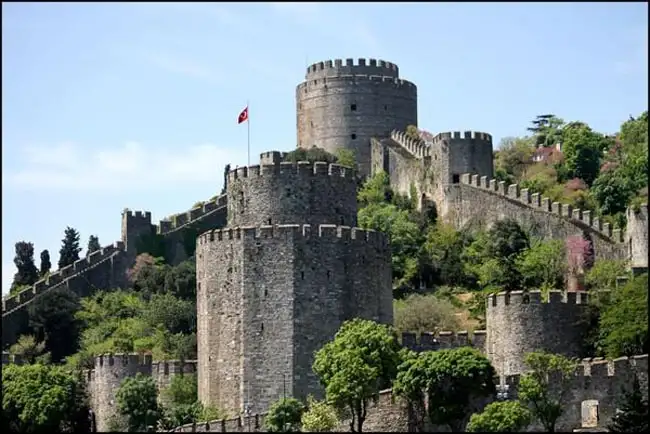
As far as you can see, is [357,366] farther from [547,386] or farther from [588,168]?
[588,168]

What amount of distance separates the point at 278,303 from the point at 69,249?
2730 centimetres

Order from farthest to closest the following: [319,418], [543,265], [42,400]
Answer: [543,265], [42,400], [319,418]

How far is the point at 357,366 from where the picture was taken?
67250 mm

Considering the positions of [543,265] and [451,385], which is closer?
[451,385]

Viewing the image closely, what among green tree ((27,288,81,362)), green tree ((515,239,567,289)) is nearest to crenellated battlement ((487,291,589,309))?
green tree ((515,239,567,289))

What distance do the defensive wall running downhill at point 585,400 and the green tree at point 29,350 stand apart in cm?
1859

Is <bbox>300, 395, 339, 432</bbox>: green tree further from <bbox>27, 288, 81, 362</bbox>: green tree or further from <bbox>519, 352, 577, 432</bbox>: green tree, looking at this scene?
<bbox>27, 288, 81, 362</bbox>: green tree

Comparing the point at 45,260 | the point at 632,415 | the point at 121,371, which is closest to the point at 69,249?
the point at 45,260

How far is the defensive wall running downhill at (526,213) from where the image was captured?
85.1 metres

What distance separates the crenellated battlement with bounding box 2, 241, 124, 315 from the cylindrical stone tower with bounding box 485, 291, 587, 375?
26371 millimetres

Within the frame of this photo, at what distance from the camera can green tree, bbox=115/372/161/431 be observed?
7150 cm

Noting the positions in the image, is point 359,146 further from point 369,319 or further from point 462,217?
point 369,319

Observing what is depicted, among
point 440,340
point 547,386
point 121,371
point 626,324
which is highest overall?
point 626,324

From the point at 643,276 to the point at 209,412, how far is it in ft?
52.2
